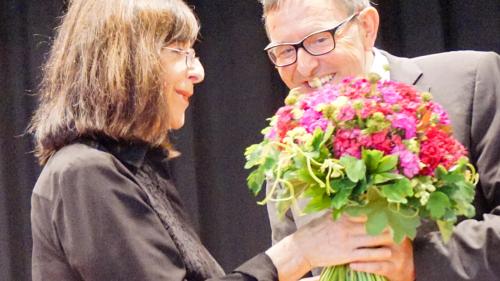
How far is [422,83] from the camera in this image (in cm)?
186

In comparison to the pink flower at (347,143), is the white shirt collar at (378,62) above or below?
above

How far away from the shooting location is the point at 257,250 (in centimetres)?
388

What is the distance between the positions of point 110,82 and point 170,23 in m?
0.22

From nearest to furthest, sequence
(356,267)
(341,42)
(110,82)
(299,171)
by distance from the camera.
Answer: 1. (299,171)
2. (356,267)
3. (110,82)
4. (341,42)

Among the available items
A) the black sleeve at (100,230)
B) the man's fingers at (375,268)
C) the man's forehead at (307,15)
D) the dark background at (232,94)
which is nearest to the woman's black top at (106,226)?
the black sleeve at (100,230)

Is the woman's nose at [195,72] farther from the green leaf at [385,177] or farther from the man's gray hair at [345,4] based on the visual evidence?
the green leaf at [385,177]

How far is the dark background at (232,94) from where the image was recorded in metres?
3.71

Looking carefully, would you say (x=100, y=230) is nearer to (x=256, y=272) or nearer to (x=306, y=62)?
(x=256, y=272)

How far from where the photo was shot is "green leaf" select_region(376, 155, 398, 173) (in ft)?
4.54

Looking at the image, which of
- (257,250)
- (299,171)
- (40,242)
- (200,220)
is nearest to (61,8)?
(200,220)

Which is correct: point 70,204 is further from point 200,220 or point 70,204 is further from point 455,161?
point 200,220

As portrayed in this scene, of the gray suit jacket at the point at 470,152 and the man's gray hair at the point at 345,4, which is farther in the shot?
the man's gray hair at the point at 345,4

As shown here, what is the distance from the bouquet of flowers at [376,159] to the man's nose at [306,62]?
430mm

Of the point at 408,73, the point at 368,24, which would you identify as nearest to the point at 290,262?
the point at 408,73
